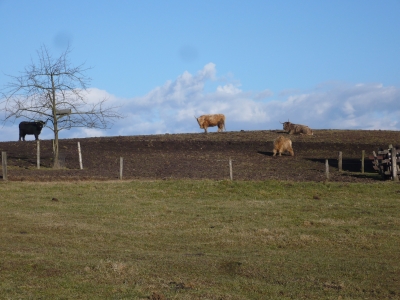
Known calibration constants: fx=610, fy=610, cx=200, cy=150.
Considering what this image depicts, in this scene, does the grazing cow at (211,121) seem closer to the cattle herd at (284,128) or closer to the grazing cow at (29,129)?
the cattle herd at (284,128)

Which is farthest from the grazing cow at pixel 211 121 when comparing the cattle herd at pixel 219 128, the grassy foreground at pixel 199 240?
the grassy foreground at pixel 199 240

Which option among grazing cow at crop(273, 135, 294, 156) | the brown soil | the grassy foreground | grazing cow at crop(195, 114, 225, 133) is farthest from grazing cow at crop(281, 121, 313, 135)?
the grassy foreground

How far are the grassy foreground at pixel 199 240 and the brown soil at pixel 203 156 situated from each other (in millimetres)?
4350

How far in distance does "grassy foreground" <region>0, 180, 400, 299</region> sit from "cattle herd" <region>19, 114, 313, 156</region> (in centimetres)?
1415

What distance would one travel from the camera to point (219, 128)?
55156mm

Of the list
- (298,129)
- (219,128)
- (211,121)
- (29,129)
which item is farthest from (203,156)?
(29,129)

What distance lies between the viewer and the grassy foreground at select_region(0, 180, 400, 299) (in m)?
10.0

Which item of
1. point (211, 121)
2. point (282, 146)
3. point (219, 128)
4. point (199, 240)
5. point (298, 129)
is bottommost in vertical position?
point (199, 240)

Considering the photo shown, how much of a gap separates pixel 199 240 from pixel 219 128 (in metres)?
40.2

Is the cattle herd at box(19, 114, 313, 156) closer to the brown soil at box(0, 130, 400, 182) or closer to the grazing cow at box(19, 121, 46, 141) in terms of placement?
the grazing cow at box(19, 121, 46, 141)

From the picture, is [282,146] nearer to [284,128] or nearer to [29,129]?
[284,128]

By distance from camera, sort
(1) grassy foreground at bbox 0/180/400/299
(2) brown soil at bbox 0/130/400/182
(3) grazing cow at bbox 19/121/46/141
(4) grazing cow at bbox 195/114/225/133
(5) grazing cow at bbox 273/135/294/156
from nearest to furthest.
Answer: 1. (1) grassy foreground at bbox 0/180/400/299
2. (2) brown soil at bbox 0/130/400/182
3. (5) grazing cow at bbox 273/135/294/156
4. (3) grazing cow at bbox 19/121/46/141
5. (4) grazing cow at bbox 195/114/225/133

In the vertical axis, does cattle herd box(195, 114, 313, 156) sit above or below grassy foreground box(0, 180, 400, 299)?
above

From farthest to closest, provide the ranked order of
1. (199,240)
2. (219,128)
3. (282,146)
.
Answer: (219,128) < (282,146) < (199,240)
